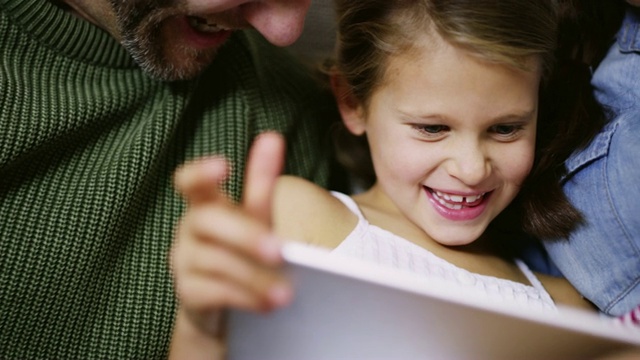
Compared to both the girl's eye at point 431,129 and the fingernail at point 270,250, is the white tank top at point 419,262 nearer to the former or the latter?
the girl's eye at point 431,129

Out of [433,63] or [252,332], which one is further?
[433,63]

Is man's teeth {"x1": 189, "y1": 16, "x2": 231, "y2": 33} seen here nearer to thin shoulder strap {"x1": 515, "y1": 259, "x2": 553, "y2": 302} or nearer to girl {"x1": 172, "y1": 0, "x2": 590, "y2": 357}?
girl {"x1": 172, "y1": 0, "x2": 590, "y2": 357}

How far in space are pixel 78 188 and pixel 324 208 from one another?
38 centimetres

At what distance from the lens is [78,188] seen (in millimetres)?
934

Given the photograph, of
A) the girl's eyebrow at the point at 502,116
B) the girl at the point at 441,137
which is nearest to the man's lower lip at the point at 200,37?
the girl at the point at 441,137

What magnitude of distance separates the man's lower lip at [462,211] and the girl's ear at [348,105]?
0.68ft

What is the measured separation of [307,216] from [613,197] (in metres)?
0.47

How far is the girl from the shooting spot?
0.93 metres

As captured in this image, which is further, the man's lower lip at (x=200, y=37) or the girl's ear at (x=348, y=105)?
the girl's ear at (x=348, y=105)

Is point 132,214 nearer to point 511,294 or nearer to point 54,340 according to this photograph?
point 54,340

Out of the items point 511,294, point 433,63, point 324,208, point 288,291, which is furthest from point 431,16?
point 288,291

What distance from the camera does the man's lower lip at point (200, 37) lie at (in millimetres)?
1008

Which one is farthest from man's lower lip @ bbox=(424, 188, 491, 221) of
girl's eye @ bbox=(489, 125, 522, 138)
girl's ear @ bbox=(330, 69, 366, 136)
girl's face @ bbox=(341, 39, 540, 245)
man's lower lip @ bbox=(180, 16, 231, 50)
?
man's lower lip @ bbox=(180, 16, 231, 50)

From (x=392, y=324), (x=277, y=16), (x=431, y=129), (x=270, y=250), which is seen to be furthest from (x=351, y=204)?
(x=270, y=250)
